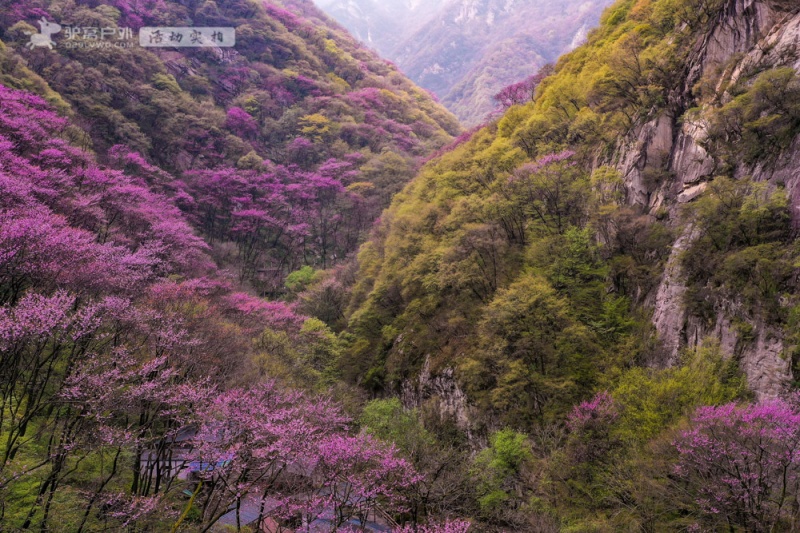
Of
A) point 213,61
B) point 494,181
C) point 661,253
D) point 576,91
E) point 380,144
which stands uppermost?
point 213,61

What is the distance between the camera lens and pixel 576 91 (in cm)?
2958

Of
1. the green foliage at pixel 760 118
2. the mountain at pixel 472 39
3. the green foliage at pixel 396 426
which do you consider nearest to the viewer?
the green foliage at pixel 760 118

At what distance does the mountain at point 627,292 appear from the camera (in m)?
13.9

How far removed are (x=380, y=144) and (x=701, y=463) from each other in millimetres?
51247

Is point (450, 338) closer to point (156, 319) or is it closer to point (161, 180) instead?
point (156, 319)

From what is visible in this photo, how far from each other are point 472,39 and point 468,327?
15184cm

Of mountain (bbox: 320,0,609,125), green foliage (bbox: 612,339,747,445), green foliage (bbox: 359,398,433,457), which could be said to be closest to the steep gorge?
green foliage (bbox: 612,339,747,445)

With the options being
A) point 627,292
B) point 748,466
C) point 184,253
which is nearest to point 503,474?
point 748,466

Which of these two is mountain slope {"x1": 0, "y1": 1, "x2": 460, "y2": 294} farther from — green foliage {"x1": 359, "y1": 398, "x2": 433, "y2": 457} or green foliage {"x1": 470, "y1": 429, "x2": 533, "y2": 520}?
green foliage {"x1": 470, "y1": 429, "x2": 533, "y2": 520}

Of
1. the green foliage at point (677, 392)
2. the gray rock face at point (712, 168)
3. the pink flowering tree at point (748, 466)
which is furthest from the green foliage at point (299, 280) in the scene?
the pink flowering tree at point (748, 466)

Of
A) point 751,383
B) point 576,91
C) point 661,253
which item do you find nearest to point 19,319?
point 751,383

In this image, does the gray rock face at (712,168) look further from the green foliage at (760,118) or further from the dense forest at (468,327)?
the green foliage at (760,118)

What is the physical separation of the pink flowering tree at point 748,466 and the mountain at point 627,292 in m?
0.06

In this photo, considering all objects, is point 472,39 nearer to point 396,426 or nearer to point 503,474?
point 396,426
